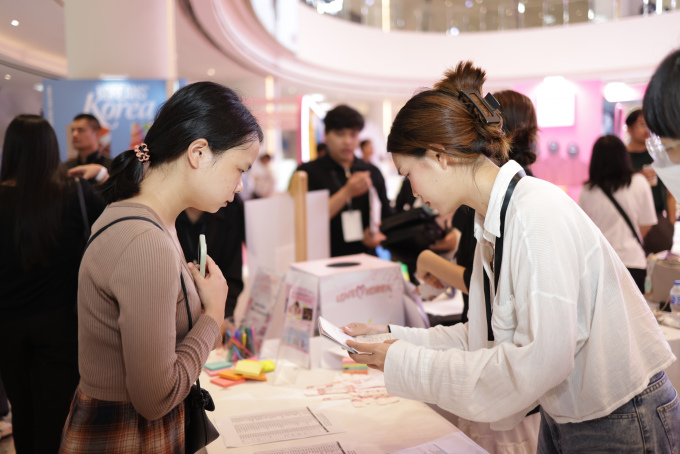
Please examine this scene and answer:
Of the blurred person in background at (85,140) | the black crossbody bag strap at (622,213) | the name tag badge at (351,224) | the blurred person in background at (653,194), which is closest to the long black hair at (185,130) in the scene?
the name tag badge at (351,224)

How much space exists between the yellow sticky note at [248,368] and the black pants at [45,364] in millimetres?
808

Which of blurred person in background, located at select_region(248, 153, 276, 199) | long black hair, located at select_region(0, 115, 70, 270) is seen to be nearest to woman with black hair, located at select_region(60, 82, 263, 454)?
long black hair, located at select_region(0, 115, 70, 270)

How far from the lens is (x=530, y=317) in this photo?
105 centimetres

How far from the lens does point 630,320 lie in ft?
3.88

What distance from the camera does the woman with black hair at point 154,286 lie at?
1.07m

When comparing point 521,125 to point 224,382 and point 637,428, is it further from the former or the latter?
point 224,382

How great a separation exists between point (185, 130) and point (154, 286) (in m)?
0.36

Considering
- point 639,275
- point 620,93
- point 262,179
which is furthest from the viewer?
point 620,93

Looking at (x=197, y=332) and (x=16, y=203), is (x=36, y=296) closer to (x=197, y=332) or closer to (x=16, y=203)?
(x=16, y=203)

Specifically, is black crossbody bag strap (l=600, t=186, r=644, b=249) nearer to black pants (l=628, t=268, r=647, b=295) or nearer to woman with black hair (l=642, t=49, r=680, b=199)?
black pants (l=628, t=268, r=647, b=295)

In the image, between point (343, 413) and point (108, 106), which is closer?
point (343, 413)

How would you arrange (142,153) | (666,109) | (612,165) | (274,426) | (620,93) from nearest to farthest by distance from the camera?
1. (666,109)
2. (142,153)
3. (274,426)
4. (612,165)
5. (620,93)

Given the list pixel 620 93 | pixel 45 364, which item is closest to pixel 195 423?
pixel 45 364

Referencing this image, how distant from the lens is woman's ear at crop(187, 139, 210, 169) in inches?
47.9
